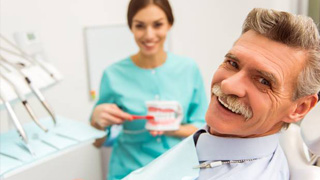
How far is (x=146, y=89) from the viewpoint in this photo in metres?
1.31

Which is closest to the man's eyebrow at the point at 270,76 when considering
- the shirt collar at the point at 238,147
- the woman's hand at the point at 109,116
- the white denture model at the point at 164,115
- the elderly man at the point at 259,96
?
the elderly man at the point at 259,96

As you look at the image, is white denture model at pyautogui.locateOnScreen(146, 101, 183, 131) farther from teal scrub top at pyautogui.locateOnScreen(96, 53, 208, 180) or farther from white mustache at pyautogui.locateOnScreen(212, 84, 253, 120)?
white mustache at pyautogui.locateOnScreen(212, 84, 253, 120)

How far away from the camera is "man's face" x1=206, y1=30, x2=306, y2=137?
70cm

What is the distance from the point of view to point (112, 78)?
4.31ft

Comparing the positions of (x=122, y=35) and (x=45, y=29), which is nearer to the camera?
(x=45, y=29)

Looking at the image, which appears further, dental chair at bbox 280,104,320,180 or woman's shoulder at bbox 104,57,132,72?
woman's shoulder at bbox 104,57,132,72

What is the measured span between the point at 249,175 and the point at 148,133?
577mm

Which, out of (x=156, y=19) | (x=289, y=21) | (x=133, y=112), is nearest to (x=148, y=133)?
(x=133, y=112)

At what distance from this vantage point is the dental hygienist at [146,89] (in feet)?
4.08

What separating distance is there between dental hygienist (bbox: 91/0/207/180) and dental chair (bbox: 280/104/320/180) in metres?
0.38

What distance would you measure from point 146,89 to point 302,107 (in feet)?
2.16

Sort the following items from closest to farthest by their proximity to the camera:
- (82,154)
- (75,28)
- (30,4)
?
(82,154)
(30,4)
(75,28)

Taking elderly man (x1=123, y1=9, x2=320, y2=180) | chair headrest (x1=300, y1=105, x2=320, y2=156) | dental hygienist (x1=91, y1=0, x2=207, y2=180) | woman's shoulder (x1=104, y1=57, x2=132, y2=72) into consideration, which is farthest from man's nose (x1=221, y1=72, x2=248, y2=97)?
woman's shoulder (x1=104, y1=57, x2=132, y2=72)

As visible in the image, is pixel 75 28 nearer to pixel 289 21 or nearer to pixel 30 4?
pixel 30 4
